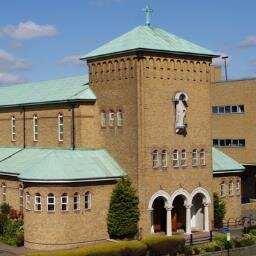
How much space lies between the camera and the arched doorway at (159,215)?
139ft

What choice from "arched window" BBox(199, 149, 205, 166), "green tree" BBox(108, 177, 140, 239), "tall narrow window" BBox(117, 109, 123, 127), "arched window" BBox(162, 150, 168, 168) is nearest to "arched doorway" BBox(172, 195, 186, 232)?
"arched window" BBox(199, 149, 205, 166)

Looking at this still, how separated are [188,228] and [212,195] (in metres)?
3.48

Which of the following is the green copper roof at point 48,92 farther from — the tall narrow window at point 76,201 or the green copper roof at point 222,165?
the green copper roof at point 222,165

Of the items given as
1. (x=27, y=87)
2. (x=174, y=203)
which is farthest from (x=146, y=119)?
(x=27, y=87)

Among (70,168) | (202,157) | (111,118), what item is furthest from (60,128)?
(202,157)

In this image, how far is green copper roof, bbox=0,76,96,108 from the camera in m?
43.9

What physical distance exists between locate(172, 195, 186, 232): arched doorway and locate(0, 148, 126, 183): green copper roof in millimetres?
5460

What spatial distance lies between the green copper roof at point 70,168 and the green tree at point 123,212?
1.12 metres

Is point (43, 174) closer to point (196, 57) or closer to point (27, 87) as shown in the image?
point (196, 57)

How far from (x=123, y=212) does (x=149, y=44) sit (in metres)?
11.3

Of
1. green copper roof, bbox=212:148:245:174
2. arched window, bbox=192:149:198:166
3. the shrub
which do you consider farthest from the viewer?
green copper roof, bbox=212:148:245:174

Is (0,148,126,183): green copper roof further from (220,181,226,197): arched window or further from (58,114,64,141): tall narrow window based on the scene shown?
(220,181,226,197): arched window

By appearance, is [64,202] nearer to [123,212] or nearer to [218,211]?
[123,212]

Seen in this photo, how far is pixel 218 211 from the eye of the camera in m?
45.1
